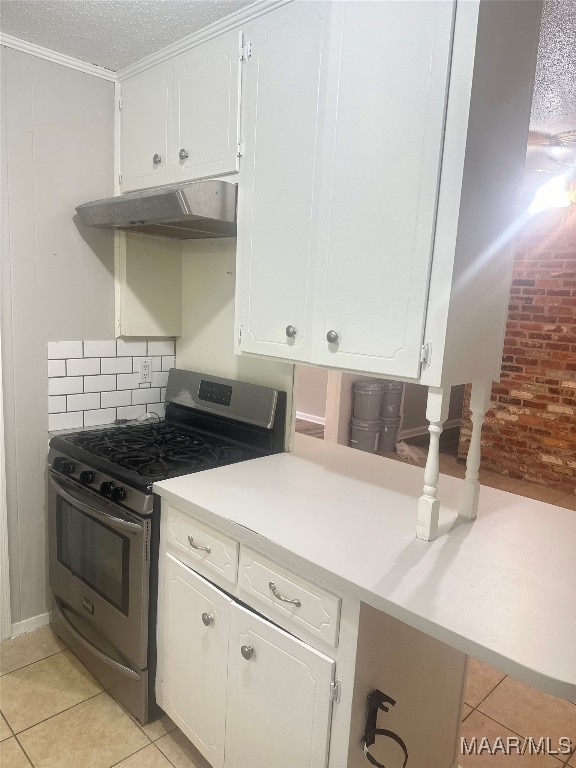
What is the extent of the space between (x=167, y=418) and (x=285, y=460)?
780 mm

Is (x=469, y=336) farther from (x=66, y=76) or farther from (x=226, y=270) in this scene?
(x=66, y=76)

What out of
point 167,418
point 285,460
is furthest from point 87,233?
point 285,460

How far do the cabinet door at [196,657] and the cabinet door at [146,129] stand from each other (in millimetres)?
1465

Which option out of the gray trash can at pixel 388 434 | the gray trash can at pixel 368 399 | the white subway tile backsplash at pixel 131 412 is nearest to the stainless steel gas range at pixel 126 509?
the white subway tile backsplash at pixel 131 412

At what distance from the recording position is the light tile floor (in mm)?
1755

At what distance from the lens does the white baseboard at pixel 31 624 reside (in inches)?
90.1

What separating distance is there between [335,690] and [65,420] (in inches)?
63.9

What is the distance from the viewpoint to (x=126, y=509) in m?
1.76

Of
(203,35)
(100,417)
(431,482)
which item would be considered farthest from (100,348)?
(431,482)

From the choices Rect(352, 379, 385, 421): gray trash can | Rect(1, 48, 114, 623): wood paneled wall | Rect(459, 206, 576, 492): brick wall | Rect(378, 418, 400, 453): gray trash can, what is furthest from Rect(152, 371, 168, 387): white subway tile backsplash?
Rect(378, 418, 400, 453): gray trash can

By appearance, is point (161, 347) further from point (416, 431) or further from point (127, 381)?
point (416, 431)

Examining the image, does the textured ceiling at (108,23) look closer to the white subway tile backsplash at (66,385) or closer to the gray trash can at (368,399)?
the white subway tile backsplash at (66,385)

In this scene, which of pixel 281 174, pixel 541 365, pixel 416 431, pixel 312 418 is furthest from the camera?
pixel 312 418

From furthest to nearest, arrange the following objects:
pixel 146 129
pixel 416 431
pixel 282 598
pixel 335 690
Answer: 1. pixel 416 431
2. pixel 146 129
3. pixel 282 598
4. pixel 335 690
